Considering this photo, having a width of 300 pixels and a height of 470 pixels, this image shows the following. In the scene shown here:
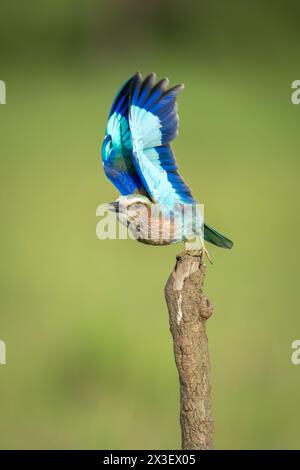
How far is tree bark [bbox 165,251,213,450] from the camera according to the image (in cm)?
322

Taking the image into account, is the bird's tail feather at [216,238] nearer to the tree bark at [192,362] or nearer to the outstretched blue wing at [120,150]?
the outstretched blue wing at [120,150]

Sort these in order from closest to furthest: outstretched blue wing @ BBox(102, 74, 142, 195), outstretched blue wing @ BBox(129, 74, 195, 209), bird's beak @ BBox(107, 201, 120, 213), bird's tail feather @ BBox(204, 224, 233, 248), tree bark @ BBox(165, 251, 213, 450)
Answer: tree bark @ BBox(165, 251, 213, 450) < bird's beak @ BBox(107, 201, 120, 213) < outstretched blue wing @ BBox(129, 74, 195, 209) < outstretched blue wing @ BBox(102, 74, 142, 195) < bird's tail feather @ BBox(204, 224, 233, 248)

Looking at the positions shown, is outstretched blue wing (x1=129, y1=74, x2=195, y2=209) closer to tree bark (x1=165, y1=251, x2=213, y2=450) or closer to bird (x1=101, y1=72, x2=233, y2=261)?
bird (x1=101, y1=72, x2=233, y2=261)

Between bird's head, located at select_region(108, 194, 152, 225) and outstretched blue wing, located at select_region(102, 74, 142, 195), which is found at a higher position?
outstretched blue wing, located at select_region(102, 74, 142, 195)

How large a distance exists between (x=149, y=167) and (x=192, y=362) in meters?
0.94

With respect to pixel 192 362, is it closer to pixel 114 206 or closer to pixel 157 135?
pixel 114 206

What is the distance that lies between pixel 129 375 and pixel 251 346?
83 centimetres

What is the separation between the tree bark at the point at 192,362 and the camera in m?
3.22

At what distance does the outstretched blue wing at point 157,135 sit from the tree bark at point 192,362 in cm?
67

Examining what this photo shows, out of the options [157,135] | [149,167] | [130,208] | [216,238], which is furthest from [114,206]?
[216,238]

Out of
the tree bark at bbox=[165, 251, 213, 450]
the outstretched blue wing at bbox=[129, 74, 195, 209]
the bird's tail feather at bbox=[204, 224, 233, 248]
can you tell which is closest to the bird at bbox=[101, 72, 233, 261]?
the outstretched blue wing at bbox=[129, 74, 195, 209]

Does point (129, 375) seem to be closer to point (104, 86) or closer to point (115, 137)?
point (115, 137)

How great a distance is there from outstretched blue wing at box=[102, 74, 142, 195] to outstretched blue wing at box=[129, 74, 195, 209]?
0.27 ft

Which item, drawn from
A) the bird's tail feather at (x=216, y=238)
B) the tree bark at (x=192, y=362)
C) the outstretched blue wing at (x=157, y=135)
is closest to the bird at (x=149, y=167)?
the outstretched blue wing at (x=157, y=135)
